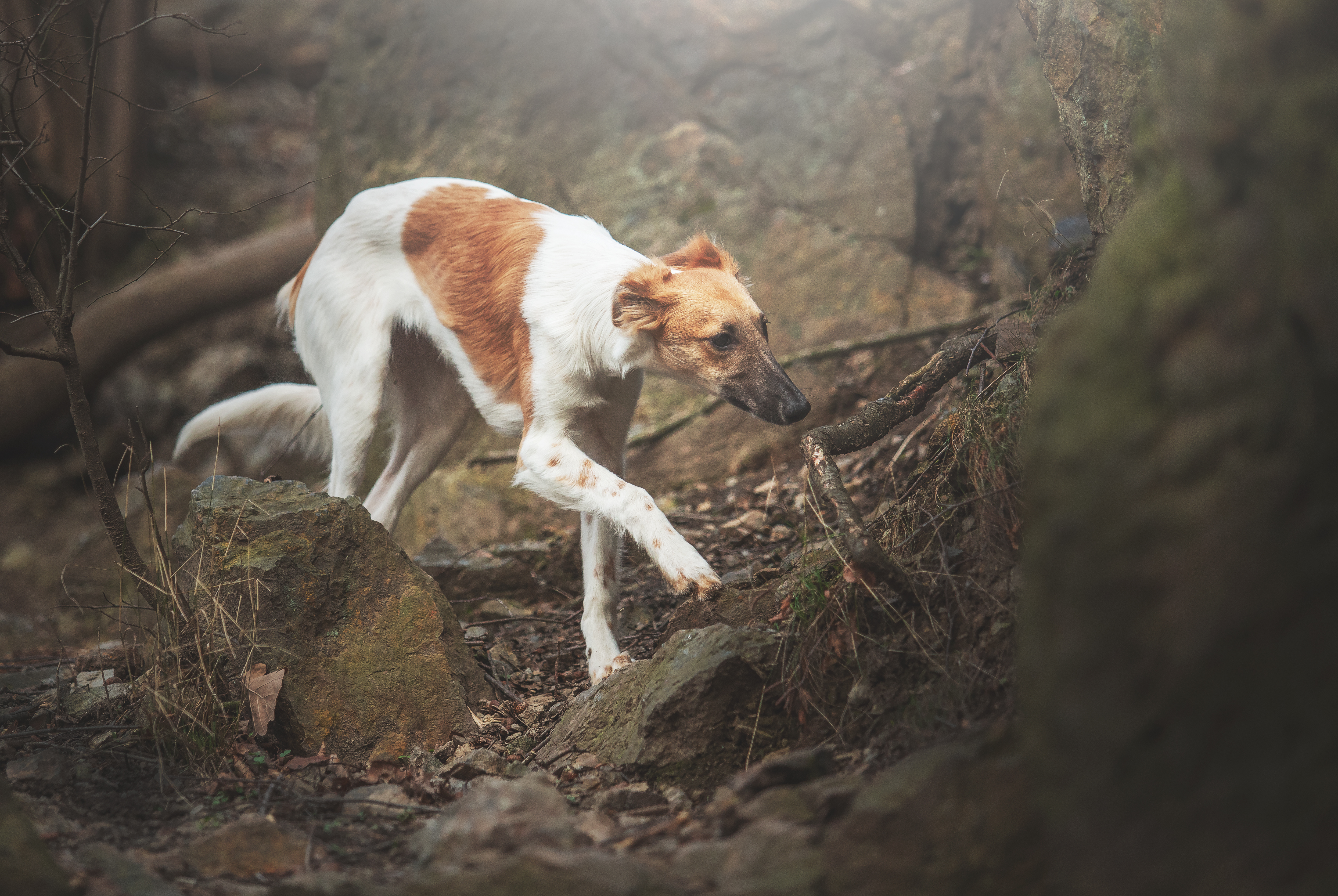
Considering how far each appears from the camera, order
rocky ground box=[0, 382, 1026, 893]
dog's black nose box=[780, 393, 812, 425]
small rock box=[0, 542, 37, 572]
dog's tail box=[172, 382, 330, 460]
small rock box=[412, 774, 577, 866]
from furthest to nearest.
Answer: small rock box=[0, 542, 37, 572], dog's tail box=[172, 382, 330, 460], dog's black nose box=[780, 393, 812, 425], small rock box=[412, 774, 577, 866], rocky ground box=[0, 382, 1026, 893]

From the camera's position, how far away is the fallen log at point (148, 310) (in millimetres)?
9109

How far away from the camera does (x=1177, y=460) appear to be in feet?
4.96

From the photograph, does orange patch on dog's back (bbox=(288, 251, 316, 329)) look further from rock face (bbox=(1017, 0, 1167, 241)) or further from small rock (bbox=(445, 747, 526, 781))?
rock face (bbox=(1017, 0, 1167, 241))

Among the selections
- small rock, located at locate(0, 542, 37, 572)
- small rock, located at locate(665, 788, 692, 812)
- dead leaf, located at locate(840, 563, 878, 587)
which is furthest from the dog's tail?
small rock, located at locate(0, 542, 37, 572)

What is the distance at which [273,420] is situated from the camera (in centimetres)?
555

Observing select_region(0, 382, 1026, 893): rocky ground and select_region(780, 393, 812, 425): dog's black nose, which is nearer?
select_region(0, 382, 1026, 893): rocky ground

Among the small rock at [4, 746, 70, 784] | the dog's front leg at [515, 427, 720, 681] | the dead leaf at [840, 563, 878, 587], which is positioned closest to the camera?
the dead leaf at [840, 563, 878, 587]

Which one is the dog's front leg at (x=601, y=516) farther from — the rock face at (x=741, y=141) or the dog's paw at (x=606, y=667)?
the rock face at (x=741, y=141)

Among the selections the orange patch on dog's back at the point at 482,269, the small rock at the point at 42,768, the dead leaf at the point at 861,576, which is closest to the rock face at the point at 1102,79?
the dead leaf at the point at 861,576

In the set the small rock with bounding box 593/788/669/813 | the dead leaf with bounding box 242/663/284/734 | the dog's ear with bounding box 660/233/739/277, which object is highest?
the dog's ear with bounding box 660/233/739/277

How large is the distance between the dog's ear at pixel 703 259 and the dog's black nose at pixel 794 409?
812 mm

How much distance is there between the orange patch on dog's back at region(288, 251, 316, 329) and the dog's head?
2.08 m

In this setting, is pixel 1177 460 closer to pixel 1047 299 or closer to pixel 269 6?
pixel 1047 299

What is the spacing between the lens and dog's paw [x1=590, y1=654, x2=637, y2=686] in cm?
398
